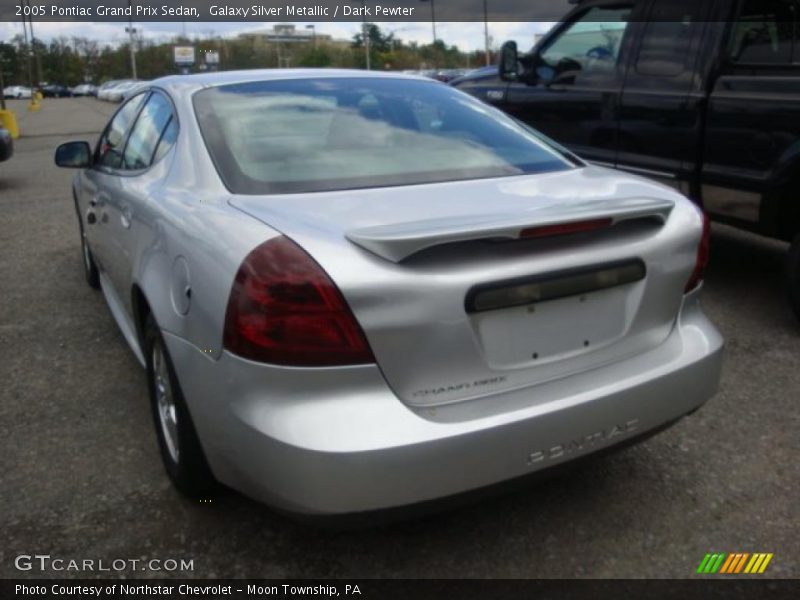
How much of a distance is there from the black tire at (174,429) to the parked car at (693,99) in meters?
3.27

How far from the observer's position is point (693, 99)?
4.63 m

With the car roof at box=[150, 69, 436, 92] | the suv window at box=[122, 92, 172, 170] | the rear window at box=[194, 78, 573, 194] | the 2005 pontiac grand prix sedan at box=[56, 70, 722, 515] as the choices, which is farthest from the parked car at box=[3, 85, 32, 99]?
the 2005 pontiac grand prix sedan at box=[56, 70, 722, 515]

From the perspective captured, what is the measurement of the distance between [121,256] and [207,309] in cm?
134

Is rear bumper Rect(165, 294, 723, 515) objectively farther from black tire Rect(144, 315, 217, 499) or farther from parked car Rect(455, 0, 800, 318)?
parked car Rect(455, 0, 800, 318)

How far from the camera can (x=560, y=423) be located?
2.10 meters

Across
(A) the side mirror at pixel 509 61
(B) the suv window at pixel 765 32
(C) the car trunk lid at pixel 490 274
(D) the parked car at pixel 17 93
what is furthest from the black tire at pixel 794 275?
(D) the parked car at pixel 17 93

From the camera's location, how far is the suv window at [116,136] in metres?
3.89

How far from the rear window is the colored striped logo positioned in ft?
4.59

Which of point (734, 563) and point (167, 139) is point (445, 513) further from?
point (167, 139)

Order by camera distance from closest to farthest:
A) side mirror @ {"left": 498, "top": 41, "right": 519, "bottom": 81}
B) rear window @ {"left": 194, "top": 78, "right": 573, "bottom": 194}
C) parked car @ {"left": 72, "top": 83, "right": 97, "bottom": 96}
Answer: rear window @ {"left": 194, "top": 78, "right": 573, "bottom": 194}, side mirror @ {"left": 498, "top": 41, "right": 519, "bottom": 81}, parked car @ {"left": 72, "top": 83, "right": 97, "bottom": 96}

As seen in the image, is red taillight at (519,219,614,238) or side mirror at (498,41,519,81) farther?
side mirror at (498,41,519,81)

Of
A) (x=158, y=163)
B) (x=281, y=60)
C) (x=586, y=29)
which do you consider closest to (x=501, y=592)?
(x=158, y=163)

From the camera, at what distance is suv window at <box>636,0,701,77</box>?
15.7ft

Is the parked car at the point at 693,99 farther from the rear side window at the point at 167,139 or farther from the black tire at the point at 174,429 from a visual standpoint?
the black tire at the point at 174,429
